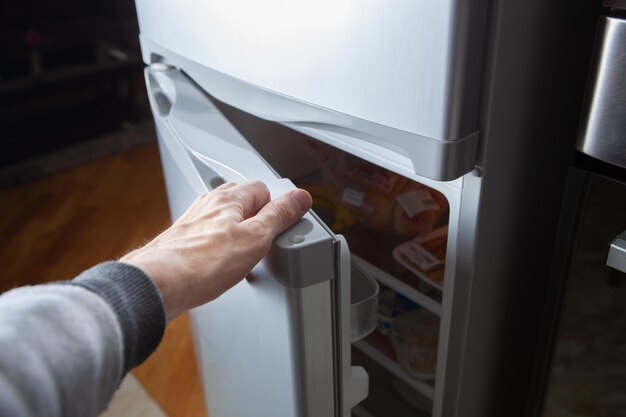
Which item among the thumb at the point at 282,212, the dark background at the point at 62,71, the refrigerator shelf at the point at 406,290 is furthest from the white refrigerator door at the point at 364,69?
the dark background at the point at 62,71

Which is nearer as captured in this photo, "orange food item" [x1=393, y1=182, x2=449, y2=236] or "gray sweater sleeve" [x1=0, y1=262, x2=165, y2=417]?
"gray sweater sleeve" [x1=0, y1=262, x2=165, y2=417]

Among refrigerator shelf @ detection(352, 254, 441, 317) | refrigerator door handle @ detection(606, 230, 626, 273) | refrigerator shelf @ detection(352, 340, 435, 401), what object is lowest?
refrigerator shelf @ detection(352, 340, 435, 401)

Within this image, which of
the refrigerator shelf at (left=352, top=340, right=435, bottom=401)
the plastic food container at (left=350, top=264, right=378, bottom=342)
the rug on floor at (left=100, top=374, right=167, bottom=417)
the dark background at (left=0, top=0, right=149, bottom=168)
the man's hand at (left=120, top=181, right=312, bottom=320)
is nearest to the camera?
the man's hand at (left=120, top=181, right=312, bottom=320)

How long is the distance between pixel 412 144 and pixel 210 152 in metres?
0.23

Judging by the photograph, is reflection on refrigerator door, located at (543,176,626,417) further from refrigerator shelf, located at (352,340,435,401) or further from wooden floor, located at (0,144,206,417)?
wooden floor, located at (0,144,206,417)

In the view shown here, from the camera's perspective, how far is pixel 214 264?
0.48 meters

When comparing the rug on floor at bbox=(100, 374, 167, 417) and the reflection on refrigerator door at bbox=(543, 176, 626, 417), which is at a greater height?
the reflection on refrigerator door at bbox=(543, 176, 626, 417)

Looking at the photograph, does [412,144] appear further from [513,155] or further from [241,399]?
[241,399]

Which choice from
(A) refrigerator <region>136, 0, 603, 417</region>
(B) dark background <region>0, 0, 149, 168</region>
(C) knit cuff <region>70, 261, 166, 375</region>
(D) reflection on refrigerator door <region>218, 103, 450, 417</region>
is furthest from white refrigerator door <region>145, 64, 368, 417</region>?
(B) dark background <region>0, 0, 149, 168</region>

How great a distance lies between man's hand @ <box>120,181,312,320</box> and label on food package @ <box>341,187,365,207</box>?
0.43 meters

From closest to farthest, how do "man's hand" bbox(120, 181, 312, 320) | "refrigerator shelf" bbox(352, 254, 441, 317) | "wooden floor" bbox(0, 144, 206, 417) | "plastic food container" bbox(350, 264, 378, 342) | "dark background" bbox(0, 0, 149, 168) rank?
"man's hand" bbox(120, 181, 312, 320)
"plastic food container" bbox(350, 264, 378, 342)
"refrigerator shelf" bbox(352, 254, 441, 317)
"wooden floor" bbox(0, 144, 206, 417)
"dark background" bbox(0, 0, 149, 168)

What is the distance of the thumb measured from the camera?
19.6 inches

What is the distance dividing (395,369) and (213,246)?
0.54 metres

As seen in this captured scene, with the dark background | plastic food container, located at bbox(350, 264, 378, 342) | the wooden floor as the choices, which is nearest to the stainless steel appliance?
plastic food container, located at bbox(350, 264, 378, 342)
